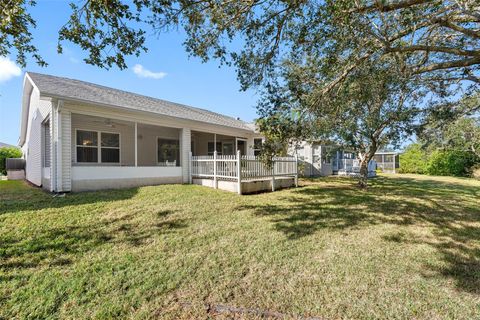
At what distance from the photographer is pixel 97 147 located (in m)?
10.5

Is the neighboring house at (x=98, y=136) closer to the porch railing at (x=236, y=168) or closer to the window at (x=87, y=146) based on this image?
the window at (x=87, y=146)

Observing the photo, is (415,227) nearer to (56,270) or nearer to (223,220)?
(223,220)

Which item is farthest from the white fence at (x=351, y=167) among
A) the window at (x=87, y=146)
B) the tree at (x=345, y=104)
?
the window at (x=87, y=146)

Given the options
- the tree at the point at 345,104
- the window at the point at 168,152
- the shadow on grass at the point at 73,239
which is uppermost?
the tree at the point at 345,104

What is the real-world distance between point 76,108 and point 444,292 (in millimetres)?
10028

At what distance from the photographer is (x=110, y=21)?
475 cm

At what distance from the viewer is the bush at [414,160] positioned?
24781 mm

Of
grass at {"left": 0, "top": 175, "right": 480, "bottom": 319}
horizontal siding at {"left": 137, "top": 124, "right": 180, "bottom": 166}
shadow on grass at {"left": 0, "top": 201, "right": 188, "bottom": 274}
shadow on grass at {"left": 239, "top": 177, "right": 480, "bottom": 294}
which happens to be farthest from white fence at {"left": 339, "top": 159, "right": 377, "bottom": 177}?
shadow on grass at {"left": 0, "top": 201, "right": 188, "bottom": 274}

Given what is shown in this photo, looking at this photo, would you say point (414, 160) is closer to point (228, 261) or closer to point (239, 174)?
point (239, 174)

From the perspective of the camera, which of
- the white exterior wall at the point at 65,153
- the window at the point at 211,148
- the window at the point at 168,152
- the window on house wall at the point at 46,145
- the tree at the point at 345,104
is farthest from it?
the window at the point at 211,148

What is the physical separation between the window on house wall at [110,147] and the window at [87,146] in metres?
0.28

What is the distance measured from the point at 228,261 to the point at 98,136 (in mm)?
9466

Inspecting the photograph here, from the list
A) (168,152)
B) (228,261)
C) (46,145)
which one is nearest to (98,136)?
(46,145)

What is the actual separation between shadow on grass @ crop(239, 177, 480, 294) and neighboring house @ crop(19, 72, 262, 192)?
9.34 feet
